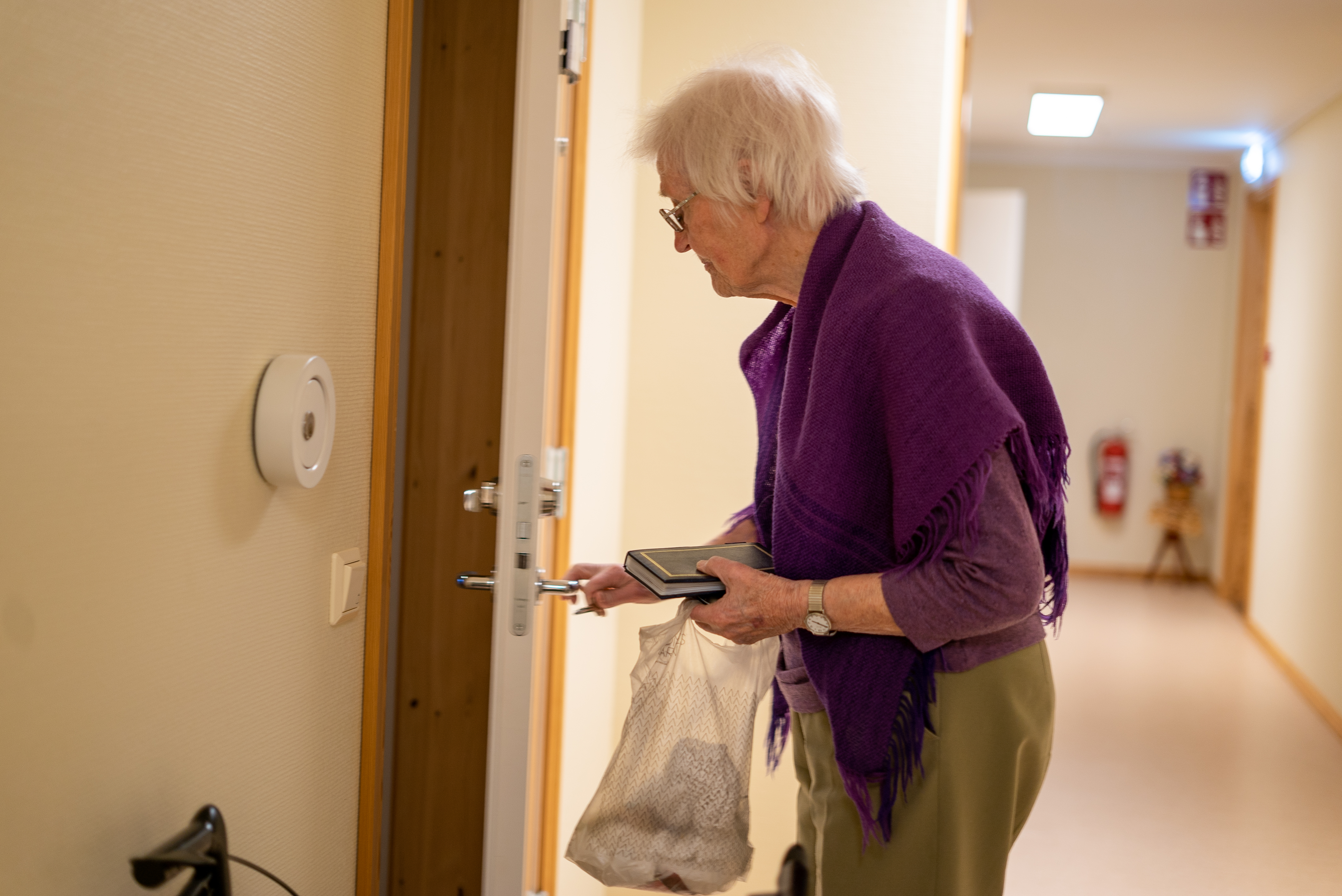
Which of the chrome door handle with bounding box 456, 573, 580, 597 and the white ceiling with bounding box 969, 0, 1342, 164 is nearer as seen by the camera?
the chrome door handle with bounding box 456, 573, 580, 597

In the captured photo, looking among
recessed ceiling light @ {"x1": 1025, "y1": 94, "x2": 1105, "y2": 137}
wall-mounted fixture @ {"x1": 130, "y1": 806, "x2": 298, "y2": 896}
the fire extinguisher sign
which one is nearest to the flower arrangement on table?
the fire extinguisher sign

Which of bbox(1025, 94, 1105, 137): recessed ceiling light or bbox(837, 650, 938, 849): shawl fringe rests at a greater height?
bbox(1025, 94, 1105, 137): recessed ceiling light

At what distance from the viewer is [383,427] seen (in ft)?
4.32

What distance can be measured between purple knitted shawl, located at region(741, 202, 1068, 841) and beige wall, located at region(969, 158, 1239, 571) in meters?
6.27

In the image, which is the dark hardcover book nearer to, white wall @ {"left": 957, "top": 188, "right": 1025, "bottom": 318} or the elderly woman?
the elderly woman

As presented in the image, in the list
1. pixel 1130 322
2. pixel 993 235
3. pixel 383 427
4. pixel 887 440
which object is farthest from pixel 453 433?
pixel 1130 322

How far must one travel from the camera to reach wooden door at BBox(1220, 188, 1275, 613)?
6270mm

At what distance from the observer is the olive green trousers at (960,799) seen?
117 cm

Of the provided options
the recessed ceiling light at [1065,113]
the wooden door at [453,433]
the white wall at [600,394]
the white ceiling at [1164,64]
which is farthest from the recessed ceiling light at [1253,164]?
the wooden door at [453,433]

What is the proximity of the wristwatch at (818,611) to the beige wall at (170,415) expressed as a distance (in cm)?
57

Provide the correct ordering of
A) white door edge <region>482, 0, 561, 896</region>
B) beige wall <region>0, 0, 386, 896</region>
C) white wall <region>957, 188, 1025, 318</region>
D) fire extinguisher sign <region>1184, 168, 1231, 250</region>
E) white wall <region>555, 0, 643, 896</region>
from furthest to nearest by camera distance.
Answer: fire extinguisher sign <region>1184, 168, 1231, 250</region>
white wall <region>957, 188, 1025, 318</region>
white wall <region>555, 0, 643, 896</region>
white door edge <region>482, 0, 561, 896</region>
beige wall <region>0, 0, 386, 896</region>

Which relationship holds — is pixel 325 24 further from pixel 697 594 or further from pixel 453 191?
pixel 697 594

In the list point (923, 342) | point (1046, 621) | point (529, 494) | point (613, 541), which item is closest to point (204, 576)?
point (529, 494)

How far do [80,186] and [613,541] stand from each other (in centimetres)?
174
